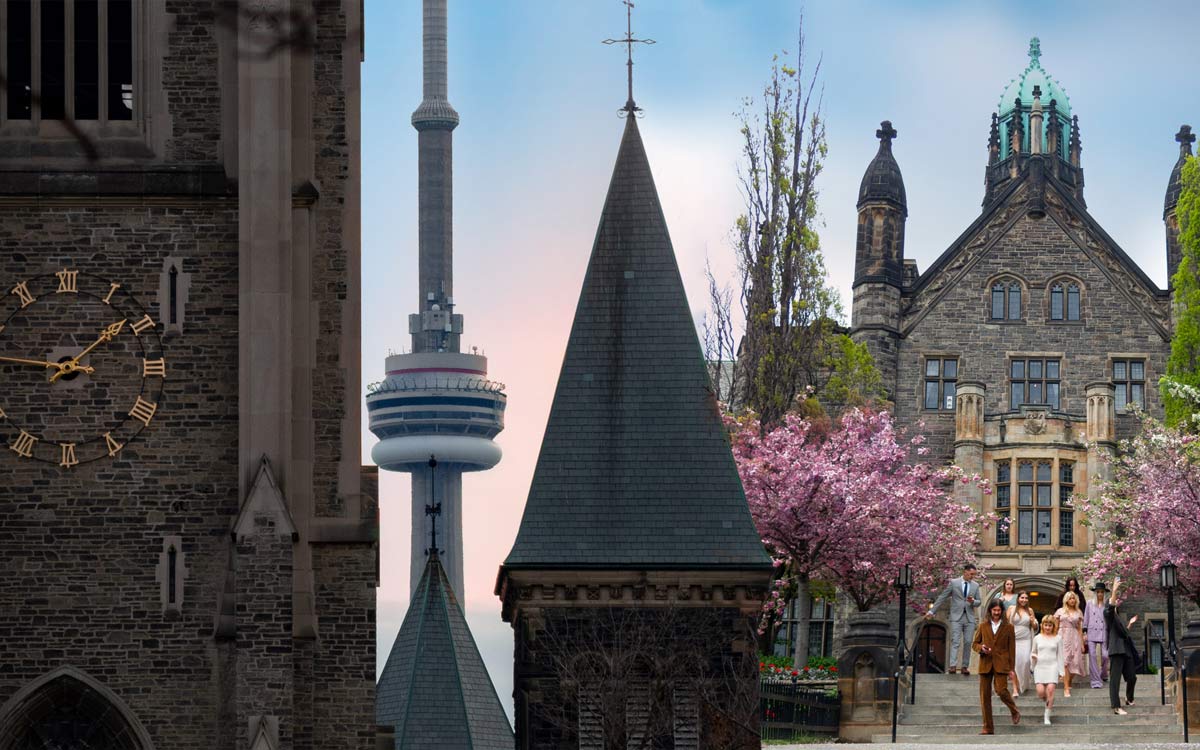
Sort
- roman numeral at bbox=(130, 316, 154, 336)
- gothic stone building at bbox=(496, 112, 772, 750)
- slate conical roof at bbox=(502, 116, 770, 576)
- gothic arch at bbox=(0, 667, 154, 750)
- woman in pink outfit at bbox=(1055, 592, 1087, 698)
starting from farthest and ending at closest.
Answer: woman in pink outfit at bbox=(1055, 592, 1087, 698), slate conical roof at bbox=(502, 116, 770, 576), gothic stone building at bbox=(496, 112, 772, 750), roman numeral at bbox=(130, 316, 154, 336), gothic arch at bbox=(0, 667, 154, 750)

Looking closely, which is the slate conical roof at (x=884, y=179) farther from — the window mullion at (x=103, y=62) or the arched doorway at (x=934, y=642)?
the window mullion at (x=103, y=62)

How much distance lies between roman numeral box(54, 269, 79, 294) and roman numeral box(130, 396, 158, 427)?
1.49 metres

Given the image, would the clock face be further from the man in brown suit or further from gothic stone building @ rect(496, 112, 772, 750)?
the man in brown suit

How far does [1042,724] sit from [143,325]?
49.6 feet

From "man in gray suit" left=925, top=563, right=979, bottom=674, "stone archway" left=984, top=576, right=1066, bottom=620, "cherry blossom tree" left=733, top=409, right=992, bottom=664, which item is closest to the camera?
"man in gray suit" left=925, top=563, right=979, bottom=674

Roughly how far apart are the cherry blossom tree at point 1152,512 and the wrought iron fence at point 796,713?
1544cm

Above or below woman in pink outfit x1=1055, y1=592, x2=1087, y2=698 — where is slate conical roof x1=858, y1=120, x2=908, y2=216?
above

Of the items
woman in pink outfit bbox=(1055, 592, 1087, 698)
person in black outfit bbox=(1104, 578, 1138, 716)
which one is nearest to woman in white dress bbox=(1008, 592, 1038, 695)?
woman in pink outfit bbox=(1055, 592, 1087, 698)

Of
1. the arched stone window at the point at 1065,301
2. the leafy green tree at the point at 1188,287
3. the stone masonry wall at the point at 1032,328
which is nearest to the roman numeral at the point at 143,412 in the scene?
the leafy green tree at the point at 1188,287

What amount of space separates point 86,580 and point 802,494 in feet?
83.3

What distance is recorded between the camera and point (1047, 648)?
138ft

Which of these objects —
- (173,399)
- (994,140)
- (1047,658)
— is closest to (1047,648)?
(1047,658)

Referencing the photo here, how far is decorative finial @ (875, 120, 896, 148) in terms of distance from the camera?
258 ft

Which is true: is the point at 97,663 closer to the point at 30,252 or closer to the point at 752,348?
the point at 30,252
